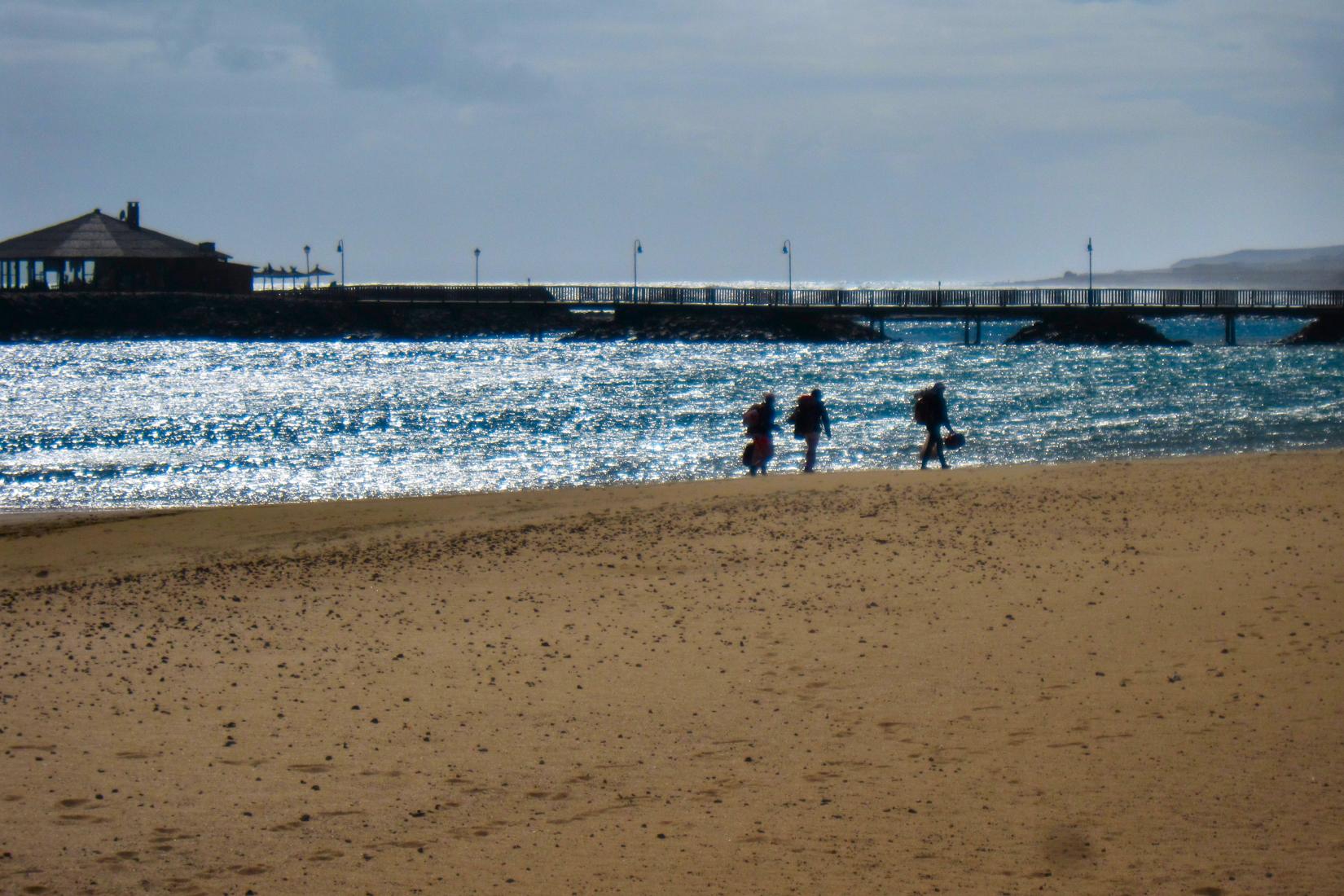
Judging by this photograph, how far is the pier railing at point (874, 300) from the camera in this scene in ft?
270

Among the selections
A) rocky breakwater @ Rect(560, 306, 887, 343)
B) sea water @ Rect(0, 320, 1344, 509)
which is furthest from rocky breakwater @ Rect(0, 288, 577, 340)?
rocky breakwater @ Rect(560, 306, 887, 343)

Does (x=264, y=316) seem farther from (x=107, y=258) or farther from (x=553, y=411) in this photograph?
→ (x=553, y=411)

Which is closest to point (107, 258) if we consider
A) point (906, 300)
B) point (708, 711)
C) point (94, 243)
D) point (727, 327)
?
point (94, 243)

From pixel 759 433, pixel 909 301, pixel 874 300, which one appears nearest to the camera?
pixel 759 433

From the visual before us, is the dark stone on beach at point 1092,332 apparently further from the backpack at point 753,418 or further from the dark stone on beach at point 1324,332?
the backpack at point 753,418

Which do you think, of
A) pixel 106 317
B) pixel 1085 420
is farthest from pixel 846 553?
pixel 106 317

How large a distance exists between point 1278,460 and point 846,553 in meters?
9.97

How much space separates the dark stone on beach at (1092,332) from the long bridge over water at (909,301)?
0.59 meters

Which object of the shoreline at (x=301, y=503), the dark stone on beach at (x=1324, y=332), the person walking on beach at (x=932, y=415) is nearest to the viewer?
the shoreline at (x=301, y=503)

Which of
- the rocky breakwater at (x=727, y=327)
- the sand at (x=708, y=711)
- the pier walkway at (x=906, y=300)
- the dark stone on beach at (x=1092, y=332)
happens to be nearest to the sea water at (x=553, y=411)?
the dark stone on beach at (x=1092, y=332)

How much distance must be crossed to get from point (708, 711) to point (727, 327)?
82.7 metres

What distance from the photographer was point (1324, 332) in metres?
77.9

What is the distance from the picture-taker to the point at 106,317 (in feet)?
289

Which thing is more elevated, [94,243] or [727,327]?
[94,243]
